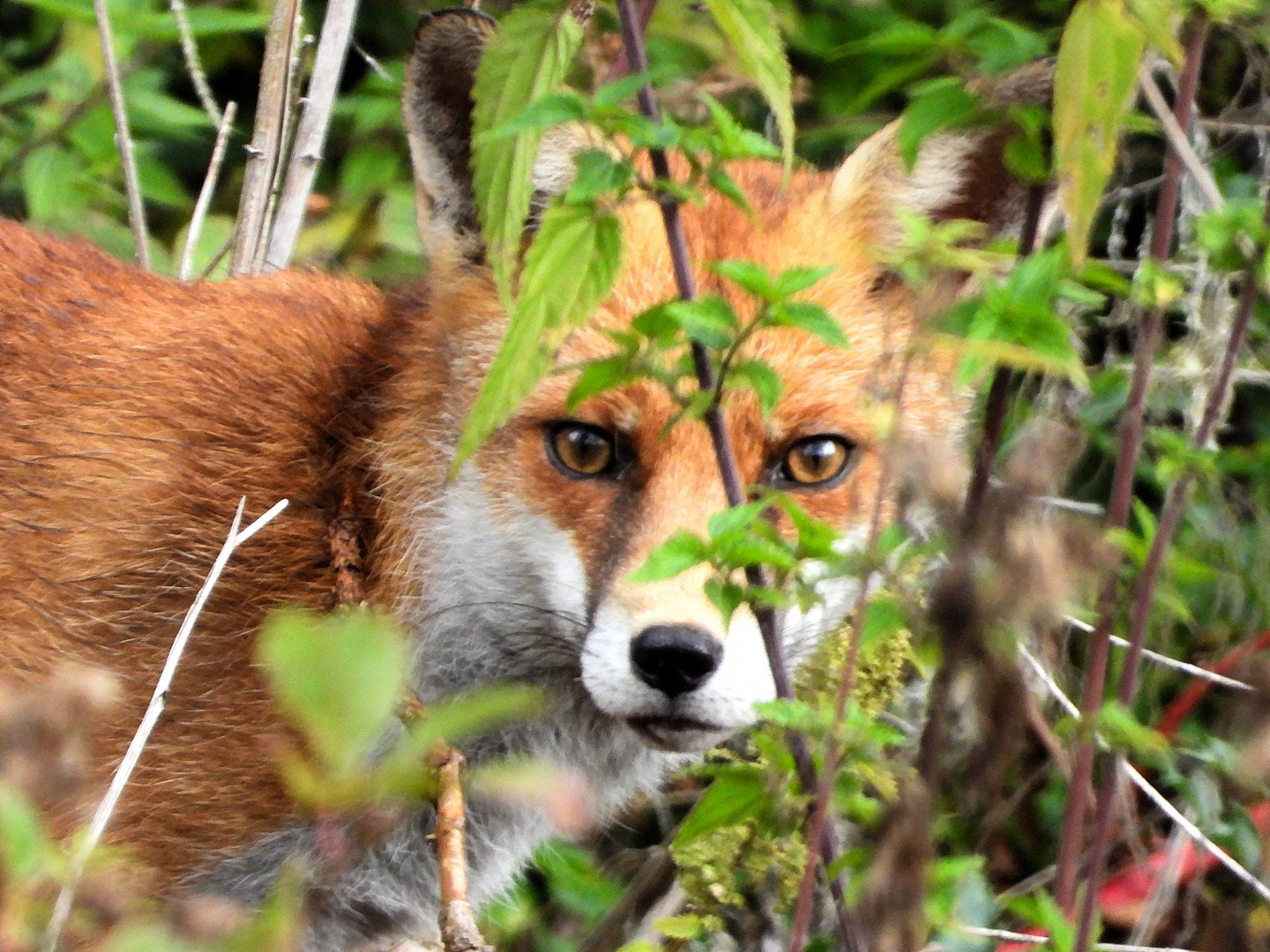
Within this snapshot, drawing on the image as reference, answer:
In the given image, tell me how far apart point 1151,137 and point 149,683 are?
353cm

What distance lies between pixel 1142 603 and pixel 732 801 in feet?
2.13

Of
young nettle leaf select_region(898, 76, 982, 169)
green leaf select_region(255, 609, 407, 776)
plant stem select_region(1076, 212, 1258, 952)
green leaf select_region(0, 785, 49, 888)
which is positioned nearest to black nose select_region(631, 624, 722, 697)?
plant stem select_region(1076, 212, 1258, 952)

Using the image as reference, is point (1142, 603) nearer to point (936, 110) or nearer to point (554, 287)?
point (936, 110)

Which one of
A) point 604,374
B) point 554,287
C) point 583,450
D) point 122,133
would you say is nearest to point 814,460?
point 583,450

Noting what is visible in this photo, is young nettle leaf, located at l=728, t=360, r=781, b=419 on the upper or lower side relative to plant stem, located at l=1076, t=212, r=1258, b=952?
upper

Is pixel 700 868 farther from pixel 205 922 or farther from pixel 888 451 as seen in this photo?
pixel 205 922

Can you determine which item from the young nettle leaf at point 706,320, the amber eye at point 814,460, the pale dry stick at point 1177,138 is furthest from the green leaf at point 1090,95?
the amber eye at point 814,460

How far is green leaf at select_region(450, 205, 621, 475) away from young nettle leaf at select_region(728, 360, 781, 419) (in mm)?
212

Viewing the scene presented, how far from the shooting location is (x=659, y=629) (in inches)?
102

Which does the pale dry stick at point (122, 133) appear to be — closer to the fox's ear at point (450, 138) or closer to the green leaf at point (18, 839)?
the fox's ear at point (450, 138)

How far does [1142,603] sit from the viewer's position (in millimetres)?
1958

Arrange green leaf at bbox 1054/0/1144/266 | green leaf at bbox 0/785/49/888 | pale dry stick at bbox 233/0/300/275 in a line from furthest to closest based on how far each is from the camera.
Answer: pale dry stick at bbox 233/0/300/275
green leaf at bbox 1054/0/1144/266
green leaf at bbox 0/785/49/888

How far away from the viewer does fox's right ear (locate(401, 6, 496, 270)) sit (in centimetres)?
296

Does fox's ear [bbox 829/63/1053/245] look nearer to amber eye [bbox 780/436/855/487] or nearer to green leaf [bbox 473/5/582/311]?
amber eye [bbox 780/436/855/487]
